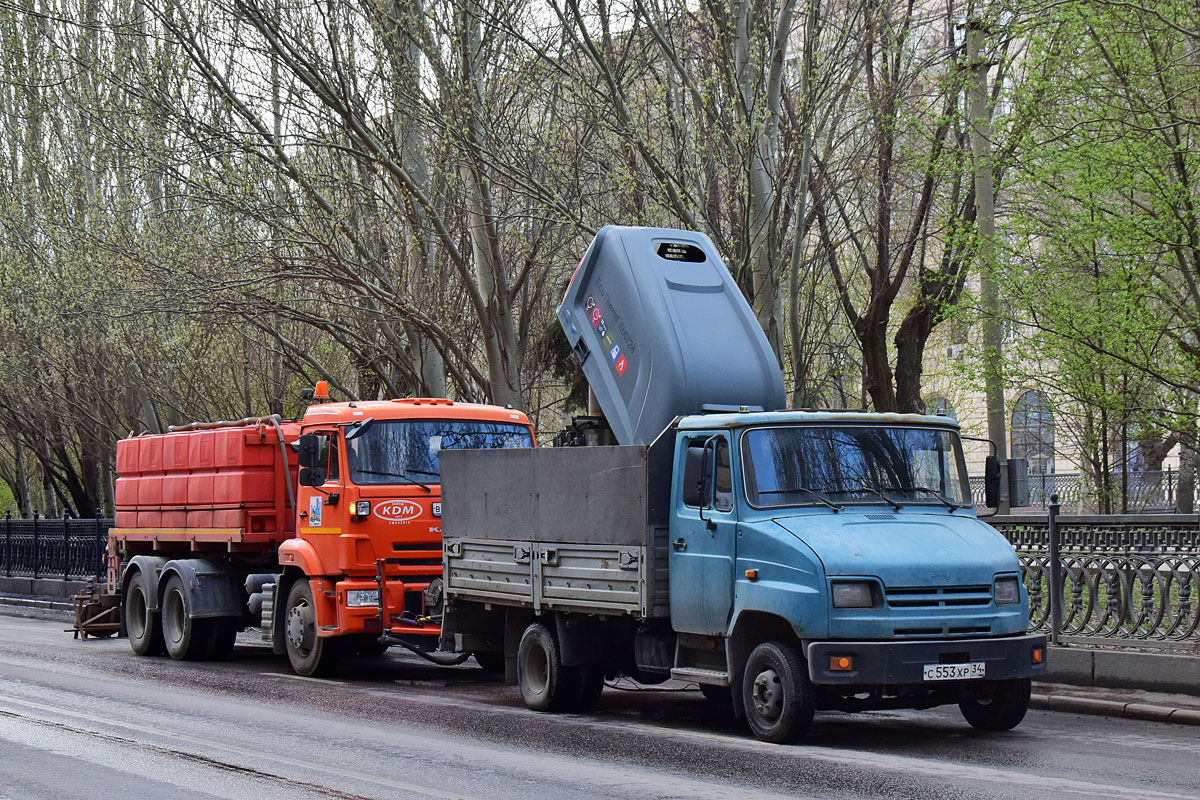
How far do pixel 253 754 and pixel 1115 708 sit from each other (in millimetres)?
6780

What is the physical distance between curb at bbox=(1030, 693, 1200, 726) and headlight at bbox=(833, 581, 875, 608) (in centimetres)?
315

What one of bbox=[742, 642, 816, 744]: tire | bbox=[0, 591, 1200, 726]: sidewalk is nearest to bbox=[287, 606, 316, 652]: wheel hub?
bbox=[742, 642, 816, 744]: tire

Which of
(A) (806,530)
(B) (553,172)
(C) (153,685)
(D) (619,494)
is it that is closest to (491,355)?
(B) (553,172)

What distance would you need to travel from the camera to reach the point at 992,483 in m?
11.6

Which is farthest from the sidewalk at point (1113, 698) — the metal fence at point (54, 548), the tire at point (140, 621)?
the metal fence at point (54, 548)

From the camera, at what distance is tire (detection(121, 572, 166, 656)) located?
62.1 ft

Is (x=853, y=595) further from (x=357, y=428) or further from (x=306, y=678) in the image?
(x=306, y=678)

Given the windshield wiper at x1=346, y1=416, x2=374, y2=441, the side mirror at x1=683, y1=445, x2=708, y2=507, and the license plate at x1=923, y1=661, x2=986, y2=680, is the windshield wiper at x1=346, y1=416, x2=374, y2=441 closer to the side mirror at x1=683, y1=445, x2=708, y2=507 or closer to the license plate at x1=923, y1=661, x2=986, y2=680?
the side mirror at x1=683, y1=445, x2=708, y2=507

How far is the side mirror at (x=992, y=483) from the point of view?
1158 centimetres

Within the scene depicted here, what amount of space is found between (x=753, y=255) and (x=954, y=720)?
7.70 meters

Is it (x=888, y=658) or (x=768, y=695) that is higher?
(x=888, y=658)

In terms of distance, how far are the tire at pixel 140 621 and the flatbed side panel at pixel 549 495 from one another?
6815 mm

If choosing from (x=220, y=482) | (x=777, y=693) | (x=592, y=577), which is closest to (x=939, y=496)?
(x=777, y=693)

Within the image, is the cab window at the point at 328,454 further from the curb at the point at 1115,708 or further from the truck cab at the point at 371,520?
the curb at the point at 1115,708
